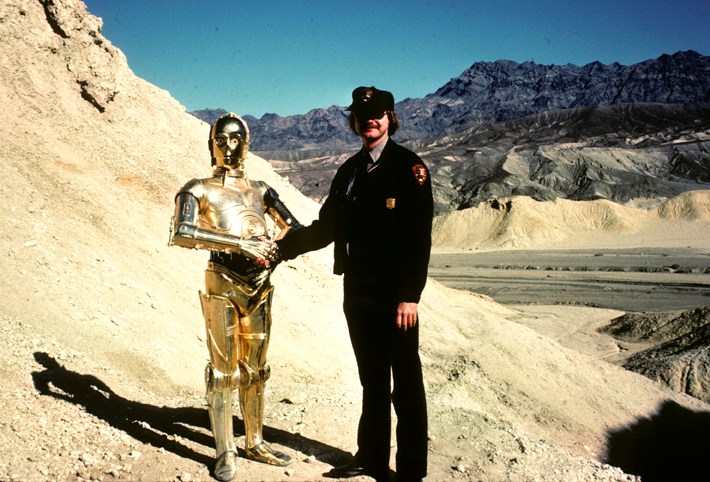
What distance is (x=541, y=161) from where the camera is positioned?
196ft

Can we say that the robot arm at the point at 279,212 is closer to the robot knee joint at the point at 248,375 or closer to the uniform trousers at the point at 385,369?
the uniform trousers at the point at 385,369

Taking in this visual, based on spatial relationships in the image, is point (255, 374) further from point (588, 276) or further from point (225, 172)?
point (588, 276)

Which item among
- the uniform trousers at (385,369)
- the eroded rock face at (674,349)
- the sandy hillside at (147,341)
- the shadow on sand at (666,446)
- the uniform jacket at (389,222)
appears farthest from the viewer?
the eroded rock face at (674,349)

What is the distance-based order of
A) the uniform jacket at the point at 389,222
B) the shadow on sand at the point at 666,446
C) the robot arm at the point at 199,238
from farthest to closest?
the shadow on sand at the point at 666,446 < the uniform jacket at the point at 389,222 < the robot arm at the point at 199,238

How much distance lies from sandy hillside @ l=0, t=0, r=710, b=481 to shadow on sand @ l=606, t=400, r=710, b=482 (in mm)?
99

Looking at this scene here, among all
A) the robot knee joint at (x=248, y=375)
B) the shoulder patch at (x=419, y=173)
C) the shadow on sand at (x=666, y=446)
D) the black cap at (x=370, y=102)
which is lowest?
the shadow on sand at (x=666, y=446)

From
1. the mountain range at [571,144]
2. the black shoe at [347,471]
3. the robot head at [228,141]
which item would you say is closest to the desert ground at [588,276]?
the black shoe at [347,471]

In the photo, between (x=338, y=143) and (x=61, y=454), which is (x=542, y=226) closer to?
(x=61, y=454)

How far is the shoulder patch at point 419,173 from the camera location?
122 inches

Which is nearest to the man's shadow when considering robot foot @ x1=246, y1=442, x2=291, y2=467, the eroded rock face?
robot foot @ x1=246, y1=442, x2=291, y2=467

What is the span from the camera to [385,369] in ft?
10.7

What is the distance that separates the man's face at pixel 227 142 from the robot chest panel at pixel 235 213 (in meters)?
0.20

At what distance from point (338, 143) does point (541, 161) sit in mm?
133069

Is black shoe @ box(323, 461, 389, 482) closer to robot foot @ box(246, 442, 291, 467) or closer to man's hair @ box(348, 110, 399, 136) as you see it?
robot foot @ box(246, 442, 291, 467)
